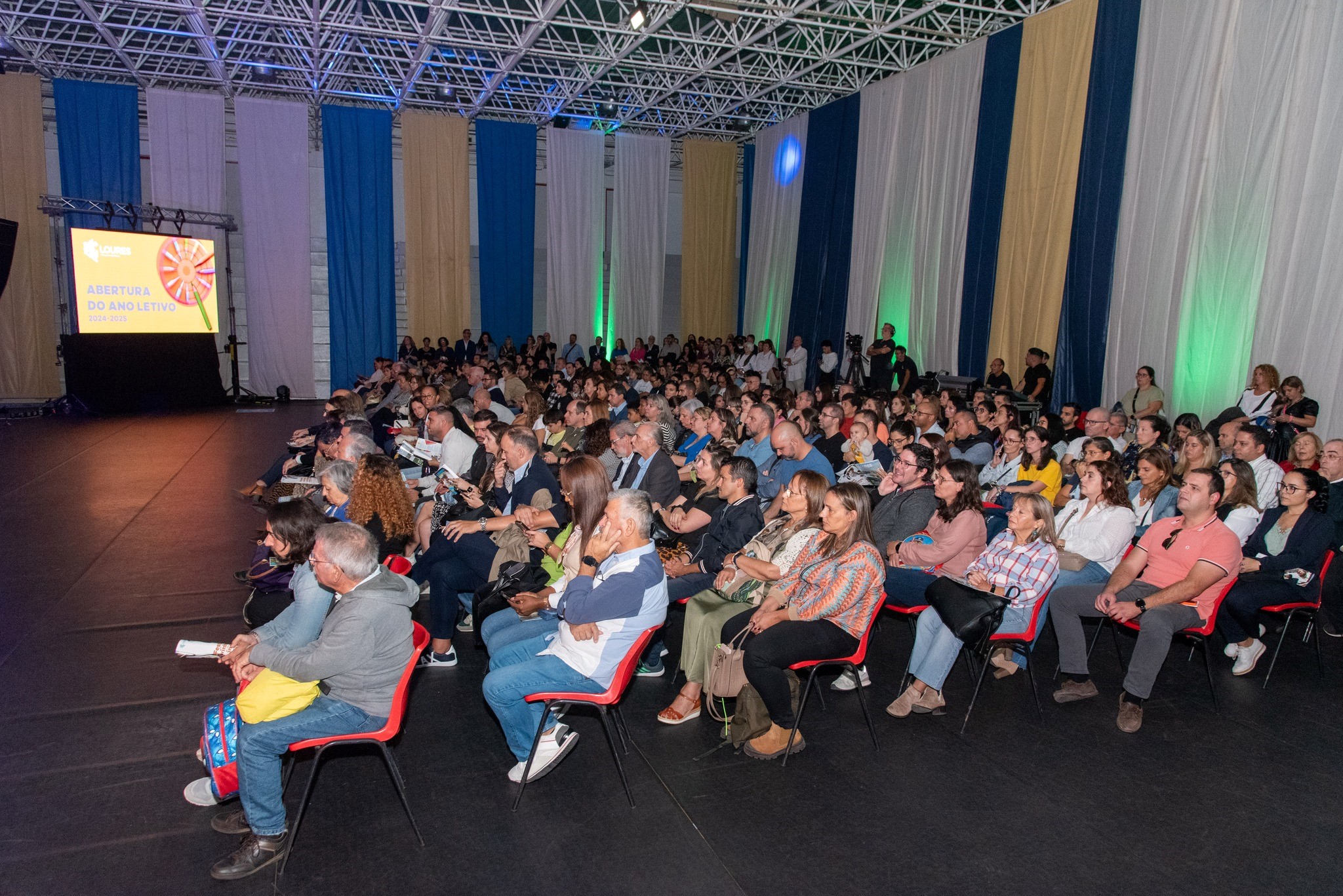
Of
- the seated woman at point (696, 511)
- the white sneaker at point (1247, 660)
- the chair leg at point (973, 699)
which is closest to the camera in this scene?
the chair leg at point (973, 699)

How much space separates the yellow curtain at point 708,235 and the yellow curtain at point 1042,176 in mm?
8324

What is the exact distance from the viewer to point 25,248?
46.4 feet

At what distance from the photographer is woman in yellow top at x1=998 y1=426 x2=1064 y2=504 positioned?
556 centimetres

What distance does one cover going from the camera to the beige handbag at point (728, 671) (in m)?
3.41

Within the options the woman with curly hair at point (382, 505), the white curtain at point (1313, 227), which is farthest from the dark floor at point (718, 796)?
Result: the white curtain at point (1313, 227)

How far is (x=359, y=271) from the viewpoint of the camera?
16.1 meters

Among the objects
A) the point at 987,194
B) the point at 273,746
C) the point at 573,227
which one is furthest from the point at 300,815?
the point at 573,227

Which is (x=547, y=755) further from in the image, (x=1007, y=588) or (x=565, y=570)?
(x=1007, y=588)

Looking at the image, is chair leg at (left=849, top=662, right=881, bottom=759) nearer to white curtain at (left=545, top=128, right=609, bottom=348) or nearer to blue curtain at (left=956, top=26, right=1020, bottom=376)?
blue curtain at (left=956, top=26, right=1020, bottom=376)

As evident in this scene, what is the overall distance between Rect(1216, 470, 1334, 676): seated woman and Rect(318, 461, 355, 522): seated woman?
14.0 ft

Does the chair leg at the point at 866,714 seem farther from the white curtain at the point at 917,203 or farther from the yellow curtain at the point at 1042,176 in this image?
the white curtain at the point at 917,203

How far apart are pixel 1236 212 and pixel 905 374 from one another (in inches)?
182

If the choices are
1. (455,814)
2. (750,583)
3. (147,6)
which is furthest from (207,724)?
(147,6)

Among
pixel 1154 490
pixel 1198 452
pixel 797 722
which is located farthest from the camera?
pixel 1198 452
